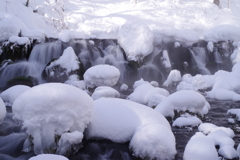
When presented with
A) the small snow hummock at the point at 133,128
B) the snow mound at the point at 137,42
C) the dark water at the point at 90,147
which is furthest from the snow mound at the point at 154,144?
the snow mound at the point at 137,42

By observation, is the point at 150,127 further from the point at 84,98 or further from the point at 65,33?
the point at 65,33

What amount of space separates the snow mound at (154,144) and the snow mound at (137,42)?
8051mm

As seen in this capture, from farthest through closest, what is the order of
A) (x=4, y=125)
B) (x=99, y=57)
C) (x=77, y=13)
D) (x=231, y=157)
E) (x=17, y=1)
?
(x=77, y=13) → (x=17, y=1) → (x=99, y=57) → (x=4, y=125) → (x=231, y=157)

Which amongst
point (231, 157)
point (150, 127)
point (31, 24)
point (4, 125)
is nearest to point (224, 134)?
point (231, 157)

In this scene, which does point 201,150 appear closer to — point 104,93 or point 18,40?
point 104,93

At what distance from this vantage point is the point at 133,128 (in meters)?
3.19

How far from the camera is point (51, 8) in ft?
63.6

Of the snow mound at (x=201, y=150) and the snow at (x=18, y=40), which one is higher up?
the snow mound at (x=201, y=150)

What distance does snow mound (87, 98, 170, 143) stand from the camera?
3.19 m

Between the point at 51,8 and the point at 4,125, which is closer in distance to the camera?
the point at 4,125

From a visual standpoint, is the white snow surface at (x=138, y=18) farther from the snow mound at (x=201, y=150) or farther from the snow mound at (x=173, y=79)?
the snow mound at (x=201, y=150)

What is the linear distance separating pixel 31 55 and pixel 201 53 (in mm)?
8648

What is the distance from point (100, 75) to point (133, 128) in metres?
4.18

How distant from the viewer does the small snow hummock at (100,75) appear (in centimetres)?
720
